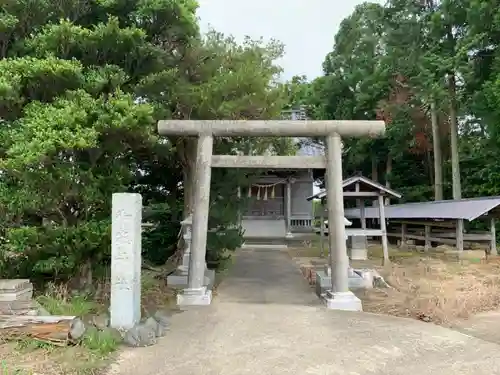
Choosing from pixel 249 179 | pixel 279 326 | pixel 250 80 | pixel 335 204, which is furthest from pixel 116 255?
pixel 249 179

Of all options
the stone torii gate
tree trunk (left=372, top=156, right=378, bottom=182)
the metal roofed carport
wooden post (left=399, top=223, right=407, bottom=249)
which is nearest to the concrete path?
the stone torii gate

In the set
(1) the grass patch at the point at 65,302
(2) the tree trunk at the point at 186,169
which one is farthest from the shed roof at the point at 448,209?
(1) the grass patch at the point at 65,302

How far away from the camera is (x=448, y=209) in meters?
17.8

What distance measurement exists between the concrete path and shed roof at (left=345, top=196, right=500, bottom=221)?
10188mm

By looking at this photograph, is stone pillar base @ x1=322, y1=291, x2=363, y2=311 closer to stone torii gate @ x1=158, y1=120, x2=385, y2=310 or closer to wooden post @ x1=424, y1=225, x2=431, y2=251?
stone torii gate @ x1=158, y1=120, x2=385, y2=310

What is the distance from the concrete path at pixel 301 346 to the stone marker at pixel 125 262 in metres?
0.75

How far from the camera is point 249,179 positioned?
12.1 meters

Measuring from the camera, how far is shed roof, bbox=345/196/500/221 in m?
15.8

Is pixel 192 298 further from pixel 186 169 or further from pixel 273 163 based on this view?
pixel 186 169

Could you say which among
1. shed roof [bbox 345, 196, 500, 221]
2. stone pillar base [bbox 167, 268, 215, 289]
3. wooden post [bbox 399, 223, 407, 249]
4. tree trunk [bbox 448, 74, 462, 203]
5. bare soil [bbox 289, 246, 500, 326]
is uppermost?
tree trunk [bbox 448, 74, 462, 203]

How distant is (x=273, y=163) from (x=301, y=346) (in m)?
3.93

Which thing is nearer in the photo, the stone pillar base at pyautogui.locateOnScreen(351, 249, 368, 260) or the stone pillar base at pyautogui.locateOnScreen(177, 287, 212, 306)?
the stone pillar base at pyautogui.locateOnScreen(177, 287, 212, 306)

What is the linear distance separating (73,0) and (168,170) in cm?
546

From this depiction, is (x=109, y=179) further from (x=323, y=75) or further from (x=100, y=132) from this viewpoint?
(x=323, y=75)
